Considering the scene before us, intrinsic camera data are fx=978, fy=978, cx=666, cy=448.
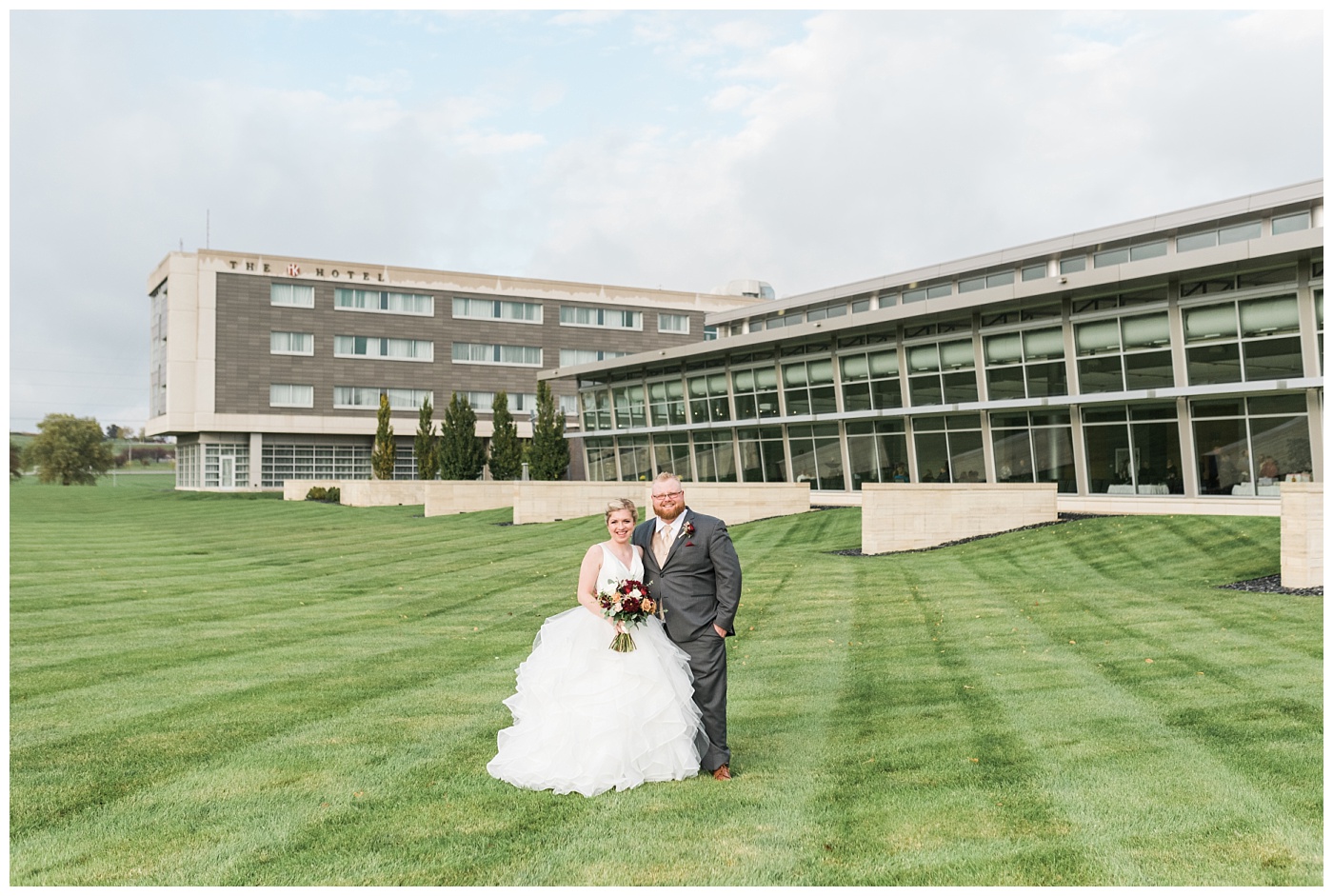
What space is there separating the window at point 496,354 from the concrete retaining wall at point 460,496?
30898mm

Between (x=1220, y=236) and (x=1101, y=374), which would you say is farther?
(x=1220, y=236)

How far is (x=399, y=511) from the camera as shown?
46.6 m

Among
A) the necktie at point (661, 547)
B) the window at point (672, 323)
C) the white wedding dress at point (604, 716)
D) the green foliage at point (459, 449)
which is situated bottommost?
the white wedding dress at point (604, 716)

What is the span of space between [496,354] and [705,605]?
69645mm

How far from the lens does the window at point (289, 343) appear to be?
68688 mm

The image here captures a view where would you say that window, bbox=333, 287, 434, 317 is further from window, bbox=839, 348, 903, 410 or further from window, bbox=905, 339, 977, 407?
window, bbox=905, 339, 977, 407

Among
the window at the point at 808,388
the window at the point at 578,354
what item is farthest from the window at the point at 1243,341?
the window at the point at 578,354

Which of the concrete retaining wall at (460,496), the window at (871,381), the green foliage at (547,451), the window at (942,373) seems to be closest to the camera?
the window at (942,373)

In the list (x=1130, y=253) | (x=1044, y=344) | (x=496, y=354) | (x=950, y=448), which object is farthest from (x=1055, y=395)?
(x=496, y=354)

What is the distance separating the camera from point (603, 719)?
6699mm

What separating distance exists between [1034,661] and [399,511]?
39245 mm

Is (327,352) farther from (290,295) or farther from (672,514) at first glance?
(672,514)

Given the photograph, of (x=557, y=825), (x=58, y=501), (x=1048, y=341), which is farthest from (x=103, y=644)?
(x=58, y=501)

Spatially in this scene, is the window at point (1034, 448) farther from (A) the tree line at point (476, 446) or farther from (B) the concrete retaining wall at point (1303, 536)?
(A) the tree line at point (476, 446)
